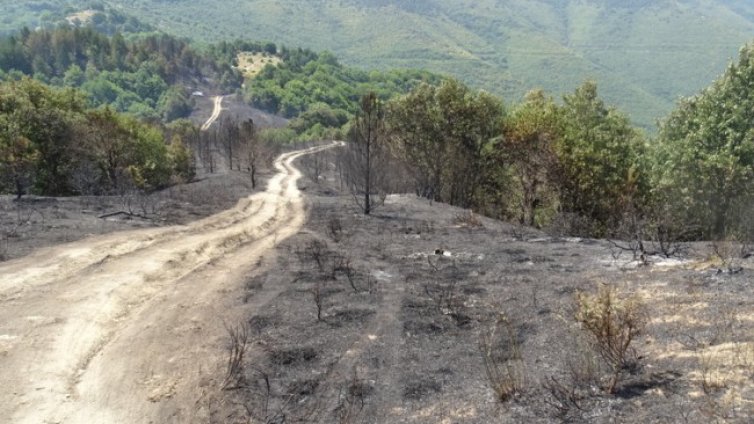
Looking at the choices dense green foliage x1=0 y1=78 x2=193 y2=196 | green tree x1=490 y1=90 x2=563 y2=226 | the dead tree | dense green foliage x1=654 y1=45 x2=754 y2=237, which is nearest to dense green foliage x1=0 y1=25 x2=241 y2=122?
the dead tree

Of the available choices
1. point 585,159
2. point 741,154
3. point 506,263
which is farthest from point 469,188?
point 506,263

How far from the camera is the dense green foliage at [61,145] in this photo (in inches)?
1315

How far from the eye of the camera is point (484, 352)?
1202 cm

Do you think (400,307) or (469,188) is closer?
(400,307)

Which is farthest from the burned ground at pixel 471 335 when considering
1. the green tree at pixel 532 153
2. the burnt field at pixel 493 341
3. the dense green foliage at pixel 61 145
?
the green tree at pixel 532 153

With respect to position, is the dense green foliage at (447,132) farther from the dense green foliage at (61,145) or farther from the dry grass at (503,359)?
the dry grass at (503,359)

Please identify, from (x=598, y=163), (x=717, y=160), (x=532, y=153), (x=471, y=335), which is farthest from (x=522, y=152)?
(x=471, y=335)

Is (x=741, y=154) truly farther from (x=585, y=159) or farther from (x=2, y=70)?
(x=2, y=70)

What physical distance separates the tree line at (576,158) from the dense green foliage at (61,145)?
786 inches

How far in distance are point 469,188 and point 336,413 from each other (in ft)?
118

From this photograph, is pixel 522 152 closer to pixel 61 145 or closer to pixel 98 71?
pixel 61 145

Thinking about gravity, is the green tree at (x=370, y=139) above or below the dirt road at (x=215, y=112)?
below

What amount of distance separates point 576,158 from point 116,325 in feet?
97.2

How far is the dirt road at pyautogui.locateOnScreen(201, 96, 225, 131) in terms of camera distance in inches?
5650
